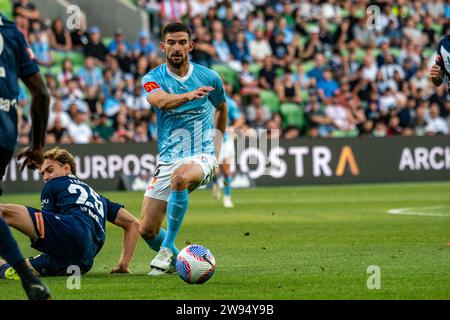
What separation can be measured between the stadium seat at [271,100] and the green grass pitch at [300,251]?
744 centimetres

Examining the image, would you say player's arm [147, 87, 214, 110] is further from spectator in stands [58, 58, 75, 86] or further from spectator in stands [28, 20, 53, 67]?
spectator in stands [58, 58, 75, 86]

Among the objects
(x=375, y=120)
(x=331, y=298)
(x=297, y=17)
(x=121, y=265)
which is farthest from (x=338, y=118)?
(x=331, y=298)

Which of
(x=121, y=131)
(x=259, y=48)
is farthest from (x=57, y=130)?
(x=259, y=48)

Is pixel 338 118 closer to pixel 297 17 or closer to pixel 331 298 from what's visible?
pixel 297 17

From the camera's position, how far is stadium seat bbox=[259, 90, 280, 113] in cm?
2905

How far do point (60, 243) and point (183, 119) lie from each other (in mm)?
1846

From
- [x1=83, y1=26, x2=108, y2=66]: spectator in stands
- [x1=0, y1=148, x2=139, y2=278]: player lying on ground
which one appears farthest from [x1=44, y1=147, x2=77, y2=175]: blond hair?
[x1=83, y1=26, x2=108, y2=66]: spectator in stands

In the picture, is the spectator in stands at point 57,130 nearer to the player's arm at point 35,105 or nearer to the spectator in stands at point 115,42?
the spectator in stands at point 115,42

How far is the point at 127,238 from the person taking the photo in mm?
9828

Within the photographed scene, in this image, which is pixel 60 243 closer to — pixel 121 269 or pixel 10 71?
pixel 121 269

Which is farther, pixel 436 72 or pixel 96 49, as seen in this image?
pixel 96 49

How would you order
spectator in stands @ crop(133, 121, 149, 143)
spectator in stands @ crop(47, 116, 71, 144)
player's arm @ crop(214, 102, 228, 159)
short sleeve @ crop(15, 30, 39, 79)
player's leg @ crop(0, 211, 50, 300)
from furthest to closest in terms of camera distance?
spectator in stands @ crop(133, 121, 149, 143), spectator in stands @ crop(47, 116, 71, 144), player's arm @ crop(214, 102, 228, 159), short sleeve @ crop(15, 30, 39, 79), player's leg @ crop(0, 211, 50, 300)

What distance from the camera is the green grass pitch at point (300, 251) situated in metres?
8.20

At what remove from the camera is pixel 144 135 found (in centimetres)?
2588
